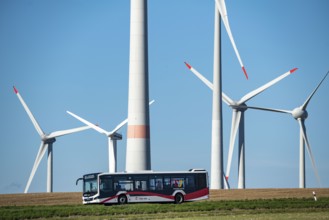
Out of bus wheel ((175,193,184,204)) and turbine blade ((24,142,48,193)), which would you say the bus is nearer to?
bus wheel ((175,193,184,204))

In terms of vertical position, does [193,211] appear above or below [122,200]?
below

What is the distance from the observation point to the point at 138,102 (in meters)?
91.9

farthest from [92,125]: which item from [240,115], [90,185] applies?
[90,185]

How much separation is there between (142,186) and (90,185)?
5.04m

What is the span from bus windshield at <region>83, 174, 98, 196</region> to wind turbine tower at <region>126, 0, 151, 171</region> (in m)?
5.15

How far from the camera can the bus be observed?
86.8 meters

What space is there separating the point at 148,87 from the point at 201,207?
2098cm

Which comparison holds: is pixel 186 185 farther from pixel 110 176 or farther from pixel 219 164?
pixel 219 164

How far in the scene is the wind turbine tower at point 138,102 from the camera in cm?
9131

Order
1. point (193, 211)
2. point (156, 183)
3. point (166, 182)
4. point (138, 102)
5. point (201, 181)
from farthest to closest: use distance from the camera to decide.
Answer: point (138, 102)
point (201, 181)
point (166, 182)
point (156, 183)
point (193, 211)

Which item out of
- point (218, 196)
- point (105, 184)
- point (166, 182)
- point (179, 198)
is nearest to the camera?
point (105, 184)

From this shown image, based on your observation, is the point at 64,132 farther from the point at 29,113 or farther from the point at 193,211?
the point at 193,211

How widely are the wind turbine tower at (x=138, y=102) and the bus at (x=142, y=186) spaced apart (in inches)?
164

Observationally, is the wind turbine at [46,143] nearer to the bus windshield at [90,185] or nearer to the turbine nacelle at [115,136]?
the turbine nacelle at [115,136]
